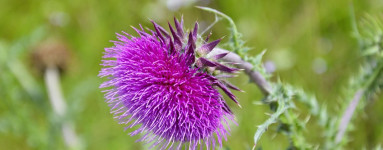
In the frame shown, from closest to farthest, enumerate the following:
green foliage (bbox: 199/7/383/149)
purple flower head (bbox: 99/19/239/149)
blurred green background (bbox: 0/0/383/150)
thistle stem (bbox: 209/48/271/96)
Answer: purple flower head (bbox: 99/19/239/149)
thistle stem (bbox: 209/48/271/96)
green foliage (bbox: 199/7/383/149)
blurred green background (bbox: 0/0/383/150)

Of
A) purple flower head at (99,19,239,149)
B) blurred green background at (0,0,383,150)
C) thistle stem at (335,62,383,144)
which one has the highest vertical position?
blurred green background at (0,0,383,150)

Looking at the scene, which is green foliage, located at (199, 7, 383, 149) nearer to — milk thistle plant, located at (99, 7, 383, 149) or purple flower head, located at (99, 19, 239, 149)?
milk thistle plant, located at (99, 7, 383, 149)

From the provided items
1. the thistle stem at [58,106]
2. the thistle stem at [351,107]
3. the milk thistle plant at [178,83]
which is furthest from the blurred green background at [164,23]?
the milk thistle plant at [178,83]

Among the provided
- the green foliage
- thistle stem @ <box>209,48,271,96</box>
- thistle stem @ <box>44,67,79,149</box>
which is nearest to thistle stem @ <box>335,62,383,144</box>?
the green foliage

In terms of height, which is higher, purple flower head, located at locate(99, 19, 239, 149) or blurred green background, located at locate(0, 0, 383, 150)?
blurred green background, located at locate(0, 0, 383, 150)

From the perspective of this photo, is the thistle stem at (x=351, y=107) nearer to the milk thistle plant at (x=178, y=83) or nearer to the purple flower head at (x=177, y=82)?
the milk thistle plant at (x=178, y=83)

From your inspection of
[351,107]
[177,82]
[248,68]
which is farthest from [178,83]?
[351,107]

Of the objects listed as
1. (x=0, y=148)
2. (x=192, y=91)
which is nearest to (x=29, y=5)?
(x=0, y=148)
